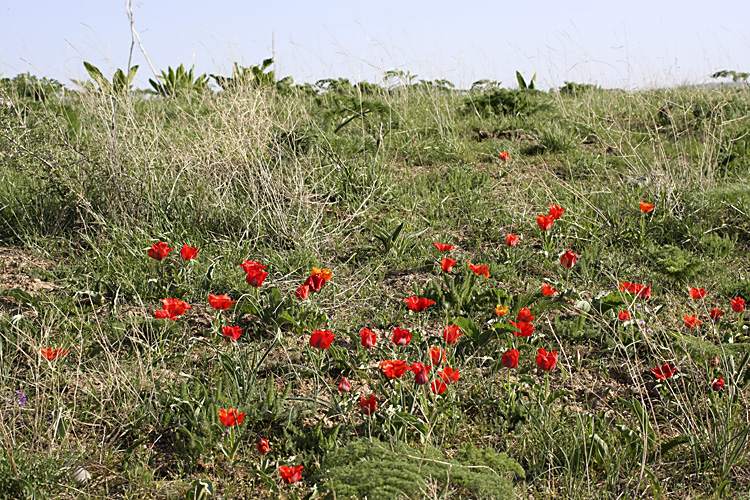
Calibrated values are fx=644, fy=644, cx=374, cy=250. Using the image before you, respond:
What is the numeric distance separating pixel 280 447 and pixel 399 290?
4.14 feet

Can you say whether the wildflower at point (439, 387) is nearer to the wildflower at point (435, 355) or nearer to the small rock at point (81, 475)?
the wildflower at point (435, 355)

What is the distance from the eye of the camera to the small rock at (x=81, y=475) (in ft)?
6.57

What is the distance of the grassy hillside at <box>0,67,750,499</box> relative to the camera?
2.09 metres

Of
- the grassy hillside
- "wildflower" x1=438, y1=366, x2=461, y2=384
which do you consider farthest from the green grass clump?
"wildflower" x1=438, y1=366, x2=461, y2=384

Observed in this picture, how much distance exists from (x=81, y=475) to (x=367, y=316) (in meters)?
1.44

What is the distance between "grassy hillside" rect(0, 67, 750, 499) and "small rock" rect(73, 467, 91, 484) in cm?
3

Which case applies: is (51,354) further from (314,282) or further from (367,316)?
(367,316)

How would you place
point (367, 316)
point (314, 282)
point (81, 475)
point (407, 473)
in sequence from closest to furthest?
1. point (407, 473)
2. point (81, 475)
3. point (314, 282)
4. point (367, 316)

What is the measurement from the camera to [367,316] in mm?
3072

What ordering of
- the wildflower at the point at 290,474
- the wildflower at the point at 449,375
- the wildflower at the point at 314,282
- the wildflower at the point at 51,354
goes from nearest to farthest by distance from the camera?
the wildflower at the point at 290,474 < the wildflower at the point at 449,375 < the wildflower at the point at 51,354 < the wildflower at the point at 314,282

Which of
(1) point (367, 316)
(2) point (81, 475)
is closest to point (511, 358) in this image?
(1) point (367, 316)

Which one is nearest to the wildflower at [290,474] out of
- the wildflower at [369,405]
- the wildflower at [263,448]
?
the wildflower at [263,448]

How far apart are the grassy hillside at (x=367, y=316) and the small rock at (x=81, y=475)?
1.0 inches

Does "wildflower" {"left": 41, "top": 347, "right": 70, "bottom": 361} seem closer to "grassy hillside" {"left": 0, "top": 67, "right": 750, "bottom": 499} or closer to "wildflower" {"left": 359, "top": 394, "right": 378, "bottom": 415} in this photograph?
"grassy hillside" {"left": 0, "top": 67, "right": 750, "bottom": 499}
